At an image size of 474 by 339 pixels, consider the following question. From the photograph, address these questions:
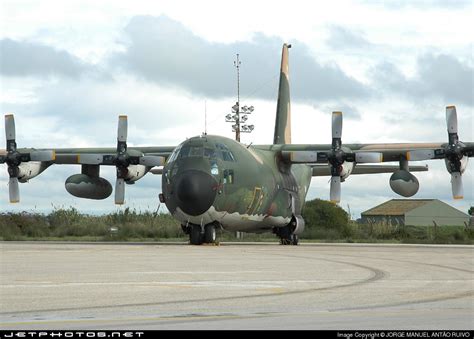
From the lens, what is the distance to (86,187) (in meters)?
39.7

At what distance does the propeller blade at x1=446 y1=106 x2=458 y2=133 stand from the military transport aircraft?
44 millimetres

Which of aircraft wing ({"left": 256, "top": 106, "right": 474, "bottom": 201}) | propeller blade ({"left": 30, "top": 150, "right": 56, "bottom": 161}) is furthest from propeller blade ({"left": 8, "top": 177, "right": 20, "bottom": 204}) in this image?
aircraft wing ({"left": 256, "top": 106, "right": 474, "bottom": 201})

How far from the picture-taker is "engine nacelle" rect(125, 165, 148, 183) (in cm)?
3941

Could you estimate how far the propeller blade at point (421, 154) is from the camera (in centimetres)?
3797

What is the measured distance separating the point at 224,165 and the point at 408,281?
→ 60.2 ft

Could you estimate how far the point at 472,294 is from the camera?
13.3 metres

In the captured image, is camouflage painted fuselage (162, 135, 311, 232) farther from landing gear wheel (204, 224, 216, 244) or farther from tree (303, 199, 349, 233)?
tree (303, 199, 349, 233)

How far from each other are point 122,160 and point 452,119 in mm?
14947

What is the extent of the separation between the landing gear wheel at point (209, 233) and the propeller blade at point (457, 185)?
429 inches

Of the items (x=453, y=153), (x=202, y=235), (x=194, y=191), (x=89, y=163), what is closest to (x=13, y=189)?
(x=89, y=163)

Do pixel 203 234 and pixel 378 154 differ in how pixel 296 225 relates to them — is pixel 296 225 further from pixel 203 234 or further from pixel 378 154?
pixel 203 234

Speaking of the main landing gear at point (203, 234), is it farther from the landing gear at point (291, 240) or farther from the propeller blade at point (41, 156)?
the propeller blade at point (41, 156)

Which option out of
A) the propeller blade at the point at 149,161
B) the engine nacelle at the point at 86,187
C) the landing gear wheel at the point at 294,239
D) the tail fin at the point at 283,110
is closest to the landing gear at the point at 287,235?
the landing gear wheel at the point at 294,239

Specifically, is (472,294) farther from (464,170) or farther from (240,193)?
(464,170)
